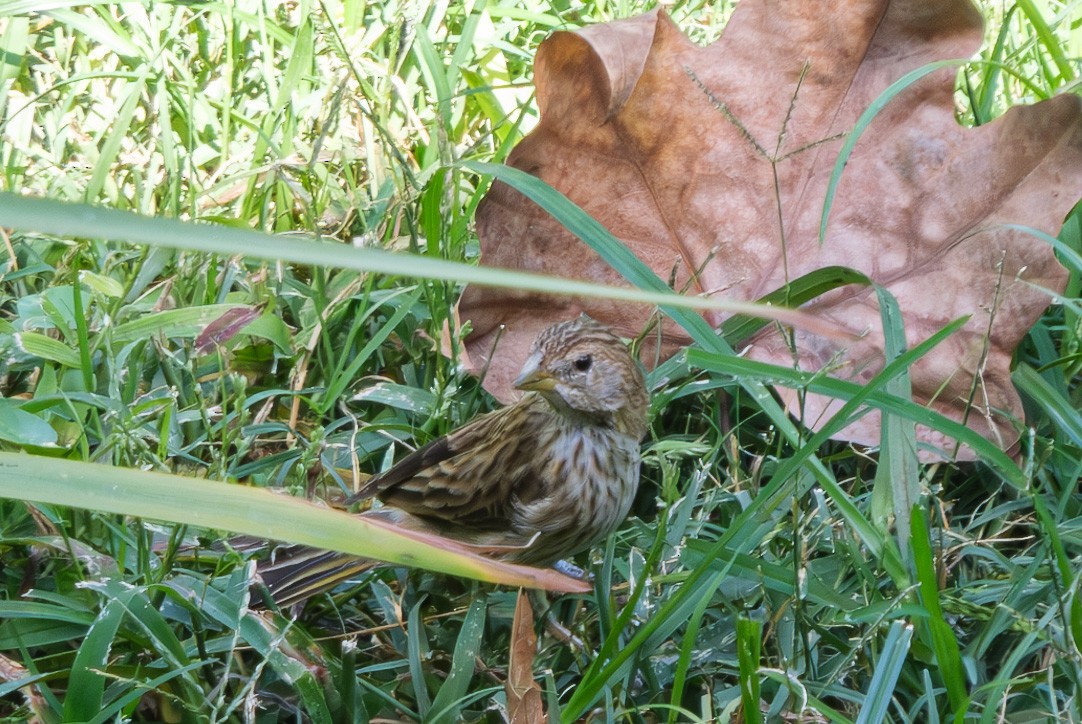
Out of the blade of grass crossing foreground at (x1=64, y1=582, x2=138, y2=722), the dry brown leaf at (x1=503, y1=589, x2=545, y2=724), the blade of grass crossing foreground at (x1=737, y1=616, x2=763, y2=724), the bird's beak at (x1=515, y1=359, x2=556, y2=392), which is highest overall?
the bird's beak at (x1=515, y1=359, x2=556, y2=392)

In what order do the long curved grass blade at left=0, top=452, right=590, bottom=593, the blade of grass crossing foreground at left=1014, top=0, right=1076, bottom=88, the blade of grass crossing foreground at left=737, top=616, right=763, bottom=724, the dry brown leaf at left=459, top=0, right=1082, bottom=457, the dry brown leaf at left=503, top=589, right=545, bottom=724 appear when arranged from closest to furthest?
the long curved grass blade at left=0, top=452, right=590, bottom=593, the blade of grass crossing foreground at left=737, top=616, right=763, bottom=724, the dry brown leaf at left=503, top=589, right=545, bottom=724, the dry brown leaf at left=459, top=0, right=1082, bottom=457, the blade of grass crossing foreground at left=1014, top=0, right=1076, bottom=88

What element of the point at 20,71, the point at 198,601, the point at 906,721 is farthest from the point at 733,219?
the point at 20,71

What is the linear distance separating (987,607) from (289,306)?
6.86 feet

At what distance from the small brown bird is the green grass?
5.3 inches

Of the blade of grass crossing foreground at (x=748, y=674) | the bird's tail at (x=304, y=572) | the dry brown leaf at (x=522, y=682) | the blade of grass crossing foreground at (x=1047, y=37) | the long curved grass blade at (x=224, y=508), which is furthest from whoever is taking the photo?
the blade of grass crossing foreground at (x=1047, y=37)

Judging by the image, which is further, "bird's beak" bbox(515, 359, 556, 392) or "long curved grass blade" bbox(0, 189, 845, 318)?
"bird's beak" bbox(515, 359, 556, 392)

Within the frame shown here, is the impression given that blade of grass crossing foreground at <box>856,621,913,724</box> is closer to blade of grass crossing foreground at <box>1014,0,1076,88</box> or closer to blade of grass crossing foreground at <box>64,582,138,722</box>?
blade of grass crossing foreground at <box>64,582,138,722</box>

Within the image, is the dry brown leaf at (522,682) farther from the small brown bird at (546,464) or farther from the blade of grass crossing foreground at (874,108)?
the blade of grass crossing foreground at (874,108)

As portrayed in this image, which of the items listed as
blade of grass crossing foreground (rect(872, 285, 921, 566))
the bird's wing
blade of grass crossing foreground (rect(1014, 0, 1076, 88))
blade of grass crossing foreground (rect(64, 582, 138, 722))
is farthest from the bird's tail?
blade of grass crossing foreground (rect(1014, 0, 1076, 88))

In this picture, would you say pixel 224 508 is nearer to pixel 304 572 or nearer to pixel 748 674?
pixel 748 674

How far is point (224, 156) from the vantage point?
13.9 ft

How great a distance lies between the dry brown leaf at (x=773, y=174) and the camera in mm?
3193

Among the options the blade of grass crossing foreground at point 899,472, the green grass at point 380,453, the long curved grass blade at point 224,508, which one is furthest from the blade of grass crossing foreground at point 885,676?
the long curved grass blade at point 224,508

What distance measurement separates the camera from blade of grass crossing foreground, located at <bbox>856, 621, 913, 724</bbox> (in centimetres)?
218
